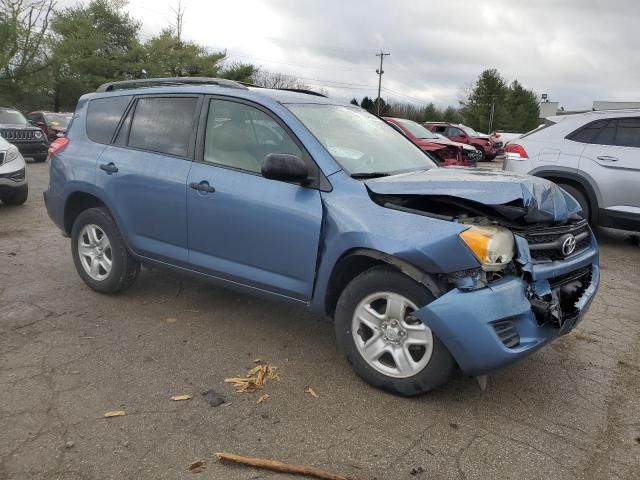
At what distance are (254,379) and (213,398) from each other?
0.31m

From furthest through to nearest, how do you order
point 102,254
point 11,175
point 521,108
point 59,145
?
point 521,108 → point 11,175 → point 59,145 → point 102,254

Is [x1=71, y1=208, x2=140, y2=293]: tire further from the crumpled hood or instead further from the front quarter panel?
the crumpled hood

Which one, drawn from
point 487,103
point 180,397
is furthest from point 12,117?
point 487,103

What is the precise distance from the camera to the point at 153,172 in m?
4.21

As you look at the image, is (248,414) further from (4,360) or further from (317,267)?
(4,360)

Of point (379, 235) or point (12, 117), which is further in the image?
point (12, 117)

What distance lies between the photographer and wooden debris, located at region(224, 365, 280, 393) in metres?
3.29

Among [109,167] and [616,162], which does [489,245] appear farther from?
[616,162]

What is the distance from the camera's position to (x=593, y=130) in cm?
724

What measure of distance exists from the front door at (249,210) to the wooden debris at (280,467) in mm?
1133

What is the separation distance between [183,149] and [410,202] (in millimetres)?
1863

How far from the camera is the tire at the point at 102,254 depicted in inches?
182

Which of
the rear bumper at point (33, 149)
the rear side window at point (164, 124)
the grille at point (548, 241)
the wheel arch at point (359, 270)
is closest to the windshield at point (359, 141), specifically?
the wheel arch at point (359, 270)

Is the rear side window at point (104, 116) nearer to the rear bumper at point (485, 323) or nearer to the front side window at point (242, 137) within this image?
the front side window at point (242, 137)
